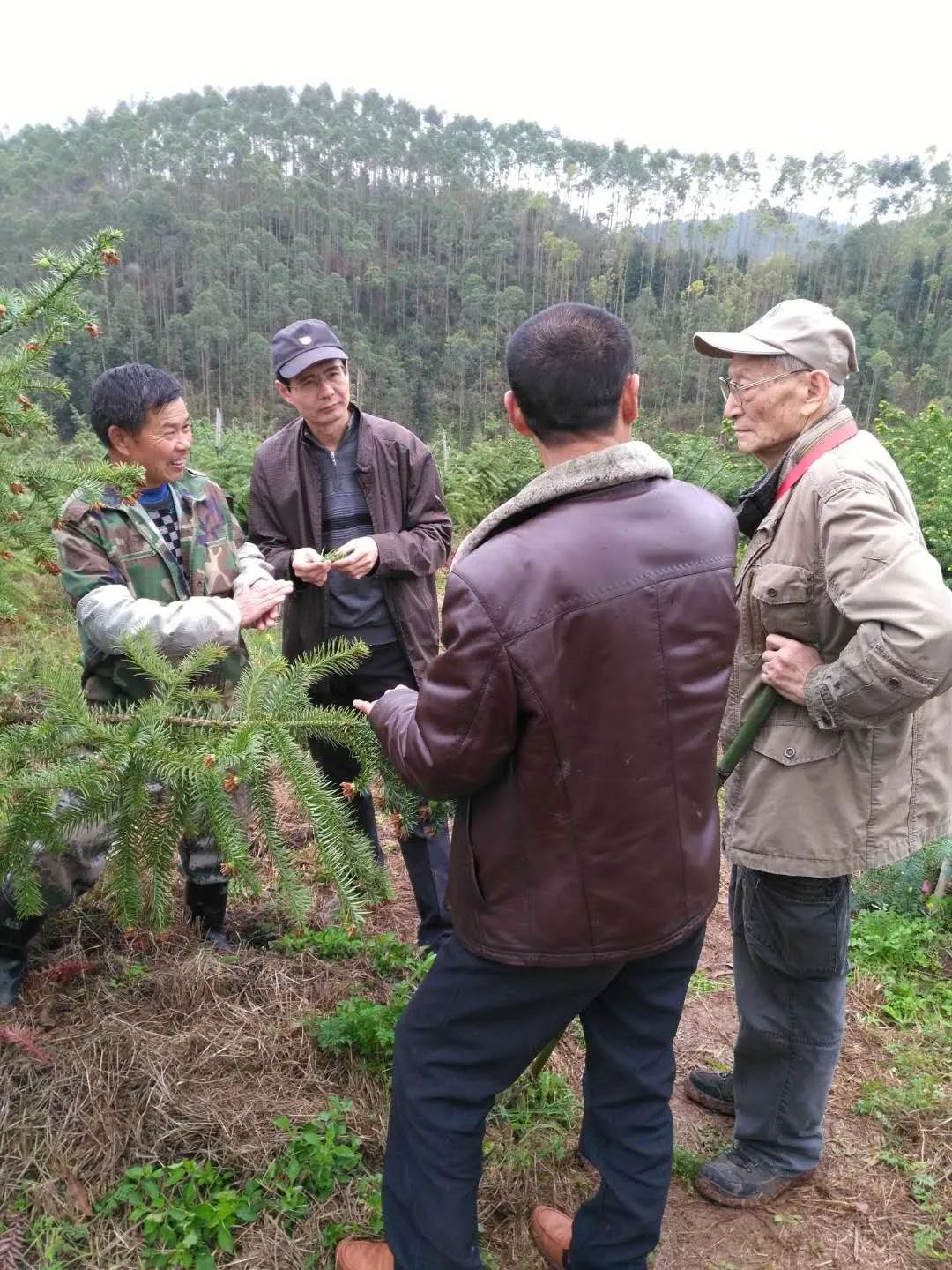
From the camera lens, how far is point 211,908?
119 inches

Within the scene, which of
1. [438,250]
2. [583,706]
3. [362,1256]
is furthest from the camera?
[438,250]

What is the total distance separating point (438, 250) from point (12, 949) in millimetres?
52814

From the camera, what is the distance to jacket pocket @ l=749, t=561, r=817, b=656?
201 cm

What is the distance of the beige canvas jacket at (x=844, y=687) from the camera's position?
1.80m

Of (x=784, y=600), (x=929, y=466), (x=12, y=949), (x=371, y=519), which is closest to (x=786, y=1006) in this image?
(x=784, y=600)

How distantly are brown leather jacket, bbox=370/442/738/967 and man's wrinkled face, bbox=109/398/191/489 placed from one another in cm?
141

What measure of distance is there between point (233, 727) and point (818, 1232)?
2.13m

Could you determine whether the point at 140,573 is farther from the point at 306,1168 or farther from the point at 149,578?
the point at 306,1168

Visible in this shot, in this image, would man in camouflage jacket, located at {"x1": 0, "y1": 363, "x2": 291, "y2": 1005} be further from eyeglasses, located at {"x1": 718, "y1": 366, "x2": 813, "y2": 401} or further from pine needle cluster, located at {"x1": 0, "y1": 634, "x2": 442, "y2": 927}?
eyeglasses, located at {"x1": 718, "y1": 366, "x2": 813, "y2": 401}

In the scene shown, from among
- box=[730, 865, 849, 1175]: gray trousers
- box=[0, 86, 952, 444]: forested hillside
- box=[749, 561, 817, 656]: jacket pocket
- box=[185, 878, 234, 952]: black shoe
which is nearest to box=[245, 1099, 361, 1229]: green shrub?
box=[185, 878, 234, 952]: black shoe

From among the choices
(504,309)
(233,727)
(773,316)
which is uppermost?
(773,316)

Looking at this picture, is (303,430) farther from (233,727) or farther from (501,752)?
(501,752)

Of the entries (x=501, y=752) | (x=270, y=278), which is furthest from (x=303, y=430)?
(x=270, y=278)

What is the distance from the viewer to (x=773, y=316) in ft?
7.21
